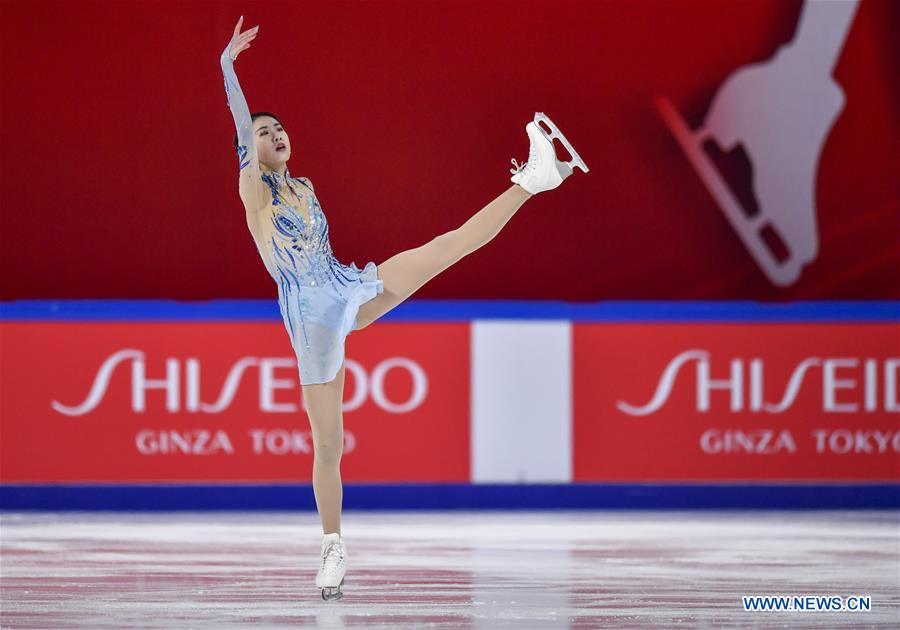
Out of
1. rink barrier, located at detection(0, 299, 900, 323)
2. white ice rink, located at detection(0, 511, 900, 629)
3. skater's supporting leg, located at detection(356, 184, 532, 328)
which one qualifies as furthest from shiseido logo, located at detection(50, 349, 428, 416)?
skater's supporting leg, located at detection(356, 184, 532, 328)

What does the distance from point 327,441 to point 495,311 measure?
2496mm

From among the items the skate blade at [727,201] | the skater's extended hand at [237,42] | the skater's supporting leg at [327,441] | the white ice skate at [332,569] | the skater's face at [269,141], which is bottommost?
the white ice skate at [332,569]

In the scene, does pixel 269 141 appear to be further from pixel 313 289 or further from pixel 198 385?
pixel 198 385

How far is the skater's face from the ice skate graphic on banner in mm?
3939

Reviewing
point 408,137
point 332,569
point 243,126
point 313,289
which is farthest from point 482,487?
point 243,126

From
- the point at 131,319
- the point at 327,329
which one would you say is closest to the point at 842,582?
the point at 327,329

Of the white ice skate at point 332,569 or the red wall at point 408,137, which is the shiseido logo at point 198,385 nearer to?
the red wall at point 408,137

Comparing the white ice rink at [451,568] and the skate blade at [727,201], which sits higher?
the skate blade at [727,201]

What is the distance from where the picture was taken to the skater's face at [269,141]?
3918mm

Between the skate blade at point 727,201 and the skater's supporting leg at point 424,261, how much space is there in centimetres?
358

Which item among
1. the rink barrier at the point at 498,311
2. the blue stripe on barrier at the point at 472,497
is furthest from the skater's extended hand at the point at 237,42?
the blue stripe on barrier at the point at 472,497

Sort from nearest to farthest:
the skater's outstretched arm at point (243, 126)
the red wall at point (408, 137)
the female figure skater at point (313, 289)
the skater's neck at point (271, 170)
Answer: the skater's outstretched arm at point (243, 126)
the female figure skater at point (313, 289)
the skater's neck at point (271, 170)
the red wall at point (408, 137)

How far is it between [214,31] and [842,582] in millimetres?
4472

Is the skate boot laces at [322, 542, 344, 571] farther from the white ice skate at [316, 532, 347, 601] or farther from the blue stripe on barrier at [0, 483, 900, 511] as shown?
the blue stripe on barrier at [0, 483, 900, 511]
